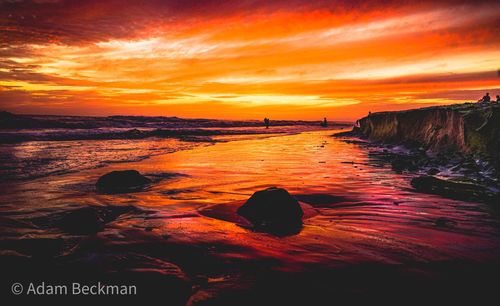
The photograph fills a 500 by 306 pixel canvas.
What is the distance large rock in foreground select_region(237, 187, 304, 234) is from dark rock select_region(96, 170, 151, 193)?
3732 millimetres

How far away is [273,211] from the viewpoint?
17.7 ft

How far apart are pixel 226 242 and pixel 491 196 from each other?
5693mm

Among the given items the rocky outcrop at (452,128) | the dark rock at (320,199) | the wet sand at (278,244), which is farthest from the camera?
the rocky outcrop at (452,128)

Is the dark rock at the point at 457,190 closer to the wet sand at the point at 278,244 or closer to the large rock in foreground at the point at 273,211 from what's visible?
the wet sand at the point at 278,244

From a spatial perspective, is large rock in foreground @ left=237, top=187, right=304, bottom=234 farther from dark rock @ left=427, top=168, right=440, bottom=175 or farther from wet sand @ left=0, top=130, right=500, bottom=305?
dark rock @ left=427, top=168, right=440, bottom=175

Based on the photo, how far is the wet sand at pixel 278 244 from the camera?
10.4ft

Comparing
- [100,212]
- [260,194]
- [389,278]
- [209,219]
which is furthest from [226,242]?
[100,212]

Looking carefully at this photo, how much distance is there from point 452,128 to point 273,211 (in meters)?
10.8

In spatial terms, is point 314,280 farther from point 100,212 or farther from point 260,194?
point 100,212

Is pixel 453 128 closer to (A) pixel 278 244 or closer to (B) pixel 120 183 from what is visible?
(A) pixel 278 244

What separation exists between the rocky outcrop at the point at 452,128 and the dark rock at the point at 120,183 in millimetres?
9522

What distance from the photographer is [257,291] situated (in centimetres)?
305

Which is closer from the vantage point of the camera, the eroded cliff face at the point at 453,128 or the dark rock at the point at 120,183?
the dark rock at the point at 120,183

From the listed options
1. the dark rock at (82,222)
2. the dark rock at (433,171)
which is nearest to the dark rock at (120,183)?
→ the dark rock at (82,222)
